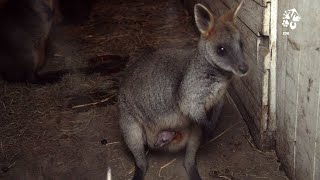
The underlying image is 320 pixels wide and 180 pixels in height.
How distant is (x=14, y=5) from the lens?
5969 mm

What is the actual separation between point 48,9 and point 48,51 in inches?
26.2

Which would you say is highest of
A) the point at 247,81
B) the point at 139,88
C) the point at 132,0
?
the point at 139,88

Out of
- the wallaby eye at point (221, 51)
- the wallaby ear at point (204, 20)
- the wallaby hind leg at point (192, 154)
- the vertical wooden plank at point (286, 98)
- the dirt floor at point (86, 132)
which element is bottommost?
the dirt floor at point (86, 132)

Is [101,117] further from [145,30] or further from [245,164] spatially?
[145,30]

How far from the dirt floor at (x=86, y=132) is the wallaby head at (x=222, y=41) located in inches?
39.0

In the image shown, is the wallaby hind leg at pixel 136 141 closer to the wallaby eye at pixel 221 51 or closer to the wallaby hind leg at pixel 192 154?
the wallaby hind leg at pixel 192 154

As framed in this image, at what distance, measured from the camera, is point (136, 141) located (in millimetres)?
3900

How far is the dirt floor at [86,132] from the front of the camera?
4.13 metres

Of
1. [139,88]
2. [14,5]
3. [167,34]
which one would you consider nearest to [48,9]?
[14,5]

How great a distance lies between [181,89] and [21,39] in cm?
289

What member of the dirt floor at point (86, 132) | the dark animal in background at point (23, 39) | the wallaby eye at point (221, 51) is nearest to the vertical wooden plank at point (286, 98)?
the dirt floor at point (86, 132)

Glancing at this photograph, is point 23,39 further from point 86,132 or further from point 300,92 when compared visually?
point 300,92

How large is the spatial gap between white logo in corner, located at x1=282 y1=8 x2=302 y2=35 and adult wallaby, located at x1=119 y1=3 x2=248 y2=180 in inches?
14.2

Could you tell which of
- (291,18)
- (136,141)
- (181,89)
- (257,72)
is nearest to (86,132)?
(136,141)
